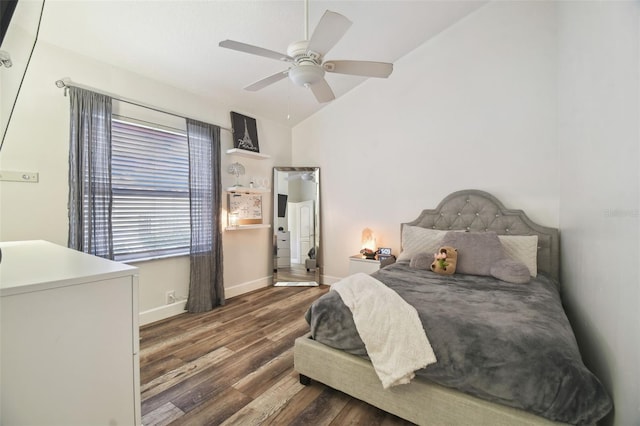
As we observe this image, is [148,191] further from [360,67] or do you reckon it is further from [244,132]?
[360,67]

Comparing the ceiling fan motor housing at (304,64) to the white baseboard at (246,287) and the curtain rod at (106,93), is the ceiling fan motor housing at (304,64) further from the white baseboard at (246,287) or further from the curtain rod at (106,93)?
the white baseboard at (246,287)

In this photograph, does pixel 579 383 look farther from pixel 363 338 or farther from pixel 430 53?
pixel 430 53

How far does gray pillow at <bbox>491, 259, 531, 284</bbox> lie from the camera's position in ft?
7.12

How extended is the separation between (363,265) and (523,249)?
1697 millimetres

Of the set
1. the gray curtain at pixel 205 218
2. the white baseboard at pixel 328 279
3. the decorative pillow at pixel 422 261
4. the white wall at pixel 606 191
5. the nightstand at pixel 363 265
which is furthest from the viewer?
the white baseboard at pixel 328 279

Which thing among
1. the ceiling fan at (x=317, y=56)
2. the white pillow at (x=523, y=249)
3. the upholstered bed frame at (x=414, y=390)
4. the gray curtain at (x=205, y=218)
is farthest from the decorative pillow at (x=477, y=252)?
the gray curtain at (x=205, y=218)

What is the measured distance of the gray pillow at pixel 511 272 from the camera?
2170mm

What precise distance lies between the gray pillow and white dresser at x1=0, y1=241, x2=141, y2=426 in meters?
2.54

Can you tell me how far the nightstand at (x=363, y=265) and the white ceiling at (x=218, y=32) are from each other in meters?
2.36

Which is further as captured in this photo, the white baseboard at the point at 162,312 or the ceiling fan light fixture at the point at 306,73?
the white baseboard at the point at 162,312

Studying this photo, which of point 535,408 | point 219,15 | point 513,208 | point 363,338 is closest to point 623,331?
point 535,408

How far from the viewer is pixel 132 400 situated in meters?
1.11

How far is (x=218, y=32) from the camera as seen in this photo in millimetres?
2408

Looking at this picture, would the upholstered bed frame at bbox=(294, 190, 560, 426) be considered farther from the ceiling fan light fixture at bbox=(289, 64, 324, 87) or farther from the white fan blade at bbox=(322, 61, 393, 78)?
the white fan blade at bbox=(322, 61, 393, 78)
